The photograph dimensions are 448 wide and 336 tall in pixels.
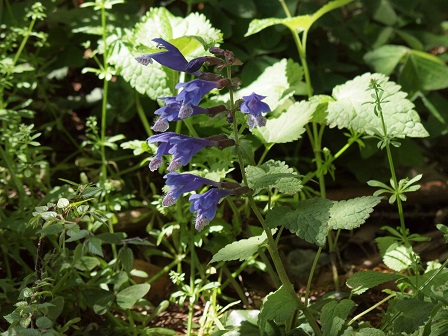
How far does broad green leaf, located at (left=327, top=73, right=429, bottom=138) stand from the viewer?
6.42ft

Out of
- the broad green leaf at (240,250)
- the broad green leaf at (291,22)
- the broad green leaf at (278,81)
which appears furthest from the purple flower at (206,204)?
the broad green leaf at (291,22)

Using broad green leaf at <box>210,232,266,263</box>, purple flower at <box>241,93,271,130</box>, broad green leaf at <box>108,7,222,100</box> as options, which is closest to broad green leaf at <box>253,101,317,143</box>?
broad green leaf at <box>108,7,222,100</box>

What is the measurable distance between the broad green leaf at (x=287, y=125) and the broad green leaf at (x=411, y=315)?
2.01ft

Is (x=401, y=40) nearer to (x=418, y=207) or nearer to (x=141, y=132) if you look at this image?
(x=418, y=207)

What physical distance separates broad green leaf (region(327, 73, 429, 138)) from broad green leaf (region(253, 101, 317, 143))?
8 centimetres

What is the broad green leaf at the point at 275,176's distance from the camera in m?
1.52

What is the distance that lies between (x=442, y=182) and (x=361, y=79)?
0.81 metres

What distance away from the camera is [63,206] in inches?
62.7

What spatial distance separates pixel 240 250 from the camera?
159 centimetres

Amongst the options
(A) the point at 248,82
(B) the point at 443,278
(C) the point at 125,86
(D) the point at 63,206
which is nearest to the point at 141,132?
(C) the point at 125,86

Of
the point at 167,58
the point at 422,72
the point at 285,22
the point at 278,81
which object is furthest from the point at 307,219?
the point at 422,72

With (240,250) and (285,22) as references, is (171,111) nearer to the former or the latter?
(240,250)

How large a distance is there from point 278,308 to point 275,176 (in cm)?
31

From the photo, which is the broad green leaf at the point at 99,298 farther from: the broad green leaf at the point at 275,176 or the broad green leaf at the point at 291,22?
the broad green leaf at the point at 291,22
